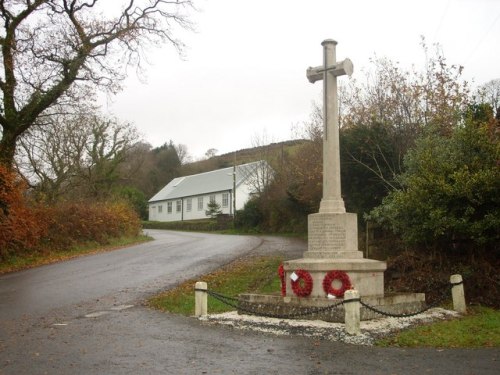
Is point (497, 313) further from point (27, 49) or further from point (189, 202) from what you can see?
point (189, 202)

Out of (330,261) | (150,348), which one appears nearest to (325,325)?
(330,261)

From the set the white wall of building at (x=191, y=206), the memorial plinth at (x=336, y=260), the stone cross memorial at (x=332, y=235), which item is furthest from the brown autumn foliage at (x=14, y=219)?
the white wall of building at (x=191, y=206)

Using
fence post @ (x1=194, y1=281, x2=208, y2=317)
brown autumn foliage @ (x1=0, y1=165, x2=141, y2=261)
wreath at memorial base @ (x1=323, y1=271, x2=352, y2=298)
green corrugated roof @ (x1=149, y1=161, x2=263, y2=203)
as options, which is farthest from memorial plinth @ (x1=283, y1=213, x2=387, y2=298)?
green corrugated roof @ (x1=149, y1=161, x2=263, y2=203)

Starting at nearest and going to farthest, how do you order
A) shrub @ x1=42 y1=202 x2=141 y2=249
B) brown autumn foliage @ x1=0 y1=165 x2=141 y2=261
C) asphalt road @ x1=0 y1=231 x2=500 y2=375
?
1. asphalt road @ x1=0 y1=231 x2=500 y2=375
2. brown autumn foliage @ x1=0 y1=165 x2=141 y2=261
3. shrub @ x1=42 y1=202 x2=141 y2=249

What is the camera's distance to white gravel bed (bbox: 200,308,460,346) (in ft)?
29.7

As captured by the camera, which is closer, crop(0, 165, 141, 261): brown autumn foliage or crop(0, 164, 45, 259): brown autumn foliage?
Answer: crop(0, 164, 45, 259): brown autumn foliage

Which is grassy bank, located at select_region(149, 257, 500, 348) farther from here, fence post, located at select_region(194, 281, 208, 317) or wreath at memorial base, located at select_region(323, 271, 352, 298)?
wreath at memorial base, located at select_region(323, 271, 352, 298)

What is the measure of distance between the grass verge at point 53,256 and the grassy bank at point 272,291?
28.4 feet

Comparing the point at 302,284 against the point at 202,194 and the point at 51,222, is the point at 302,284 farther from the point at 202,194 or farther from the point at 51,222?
the point at 202,194

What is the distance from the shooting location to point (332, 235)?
11.9 m

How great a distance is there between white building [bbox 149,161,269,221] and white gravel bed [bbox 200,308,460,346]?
41.5m

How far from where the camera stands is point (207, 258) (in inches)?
877

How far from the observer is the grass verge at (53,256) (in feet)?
72.0

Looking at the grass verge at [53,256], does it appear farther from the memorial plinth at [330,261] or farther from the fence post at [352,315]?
the fence post at [352,315]
